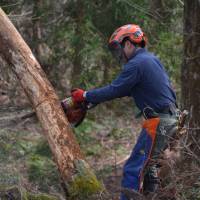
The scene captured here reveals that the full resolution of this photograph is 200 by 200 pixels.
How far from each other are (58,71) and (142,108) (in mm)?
6485

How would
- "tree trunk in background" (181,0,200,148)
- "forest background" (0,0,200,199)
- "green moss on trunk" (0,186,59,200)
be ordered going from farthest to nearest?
"forest background" (0,0,200,199)
"tree trunk in background" (181,0,200,148)
"green moss on trunk" (0,186,59,200)

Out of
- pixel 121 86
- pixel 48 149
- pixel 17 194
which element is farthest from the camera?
pixel 48 149

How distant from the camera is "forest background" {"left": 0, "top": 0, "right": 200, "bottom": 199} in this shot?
36.9 feet

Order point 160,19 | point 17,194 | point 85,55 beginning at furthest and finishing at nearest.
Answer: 1. point 160,19
2. point 85,55
3. point 17,194

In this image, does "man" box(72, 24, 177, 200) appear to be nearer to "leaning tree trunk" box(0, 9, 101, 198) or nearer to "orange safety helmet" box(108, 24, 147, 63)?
"orange safety helmet" box(108, 24, 147, 63)

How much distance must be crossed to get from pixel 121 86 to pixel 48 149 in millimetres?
4565

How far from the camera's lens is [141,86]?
6.83 m

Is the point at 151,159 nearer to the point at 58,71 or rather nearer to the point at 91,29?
the point at 91,29

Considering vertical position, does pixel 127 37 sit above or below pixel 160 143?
above

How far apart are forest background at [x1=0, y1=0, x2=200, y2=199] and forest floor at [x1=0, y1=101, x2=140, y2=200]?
2 cm

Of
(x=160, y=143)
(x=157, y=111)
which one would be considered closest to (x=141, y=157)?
(x=160, y=143)

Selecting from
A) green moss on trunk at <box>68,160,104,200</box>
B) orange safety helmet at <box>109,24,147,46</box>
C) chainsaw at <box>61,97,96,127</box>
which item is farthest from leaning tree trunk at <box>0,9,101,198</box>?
orange safety helmet at <box>109,24,147,46</box>

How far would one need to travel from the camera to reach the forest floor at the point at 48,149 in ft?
29.2

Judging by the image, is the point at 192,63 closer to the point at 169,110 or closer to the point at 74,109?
the point at 169,110
